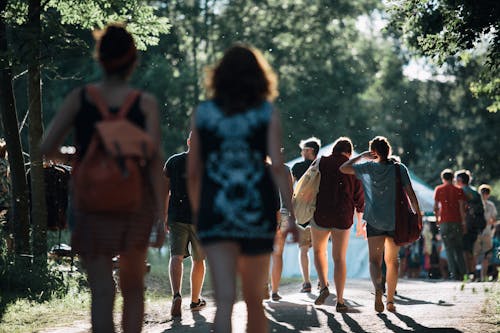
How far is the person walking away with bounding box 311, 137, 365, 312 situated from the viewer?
1247cm

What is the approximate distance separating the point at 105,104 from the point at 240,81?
2.37ft

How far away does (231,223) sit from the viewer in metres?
5.88

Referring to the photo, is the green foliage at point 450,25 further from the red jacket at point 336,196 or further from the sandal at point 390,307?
the sandal at point 390,307

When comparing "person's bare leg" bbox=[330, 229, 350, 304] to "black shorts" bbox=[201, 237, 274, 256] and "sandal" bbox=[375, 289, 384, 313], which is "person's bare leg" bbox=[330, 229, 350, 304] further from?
"black shorts" bbox=[201, 237, 274, 256]

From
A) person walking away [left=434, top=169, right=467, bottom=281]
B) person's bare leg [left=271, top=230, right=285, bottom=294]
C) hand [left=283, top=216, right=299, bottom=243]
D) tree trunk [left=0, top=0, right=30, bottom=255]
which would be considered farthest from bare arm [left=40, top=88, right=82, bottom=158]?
person walking away [left=434, top=169, right=467, bottom=281]

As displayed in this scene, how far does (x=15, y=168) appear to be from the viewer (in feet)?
53.0

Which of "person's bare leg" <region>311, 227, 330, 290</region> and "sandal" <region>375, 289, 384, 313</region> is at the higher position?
"person's bare leg" <region>311, 227, 330, 290</region>

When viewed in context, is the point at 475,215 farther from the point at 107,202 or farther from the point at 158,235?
the point at 107,202

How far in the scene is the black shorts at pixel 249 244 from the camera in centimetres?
588

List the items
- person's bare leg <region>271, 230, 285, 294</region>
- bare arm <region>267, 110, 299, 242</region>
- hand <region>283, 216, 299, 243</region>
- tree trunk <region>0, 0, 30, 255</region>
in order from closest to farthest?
1. bare arm <region>267, 110, 299, 242</region>
2. hand <region>283, 216, 299, 243</region>
3. person's bare leg <region>271, 230, 285, 294</region>
4. tree trunk <region>0, 0, 30, 255</region>

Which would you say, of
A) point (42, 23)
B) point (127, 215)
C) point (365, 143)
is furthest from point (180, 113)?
point (127, 215)

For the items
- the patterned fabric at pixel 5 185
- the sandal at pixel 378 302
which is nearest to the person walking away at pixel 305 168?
the sandal at pixel 378 302

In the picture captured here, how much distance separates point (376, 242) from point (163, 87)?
31.8m

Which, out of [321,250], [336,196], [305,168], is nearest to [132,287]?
[336,196]
